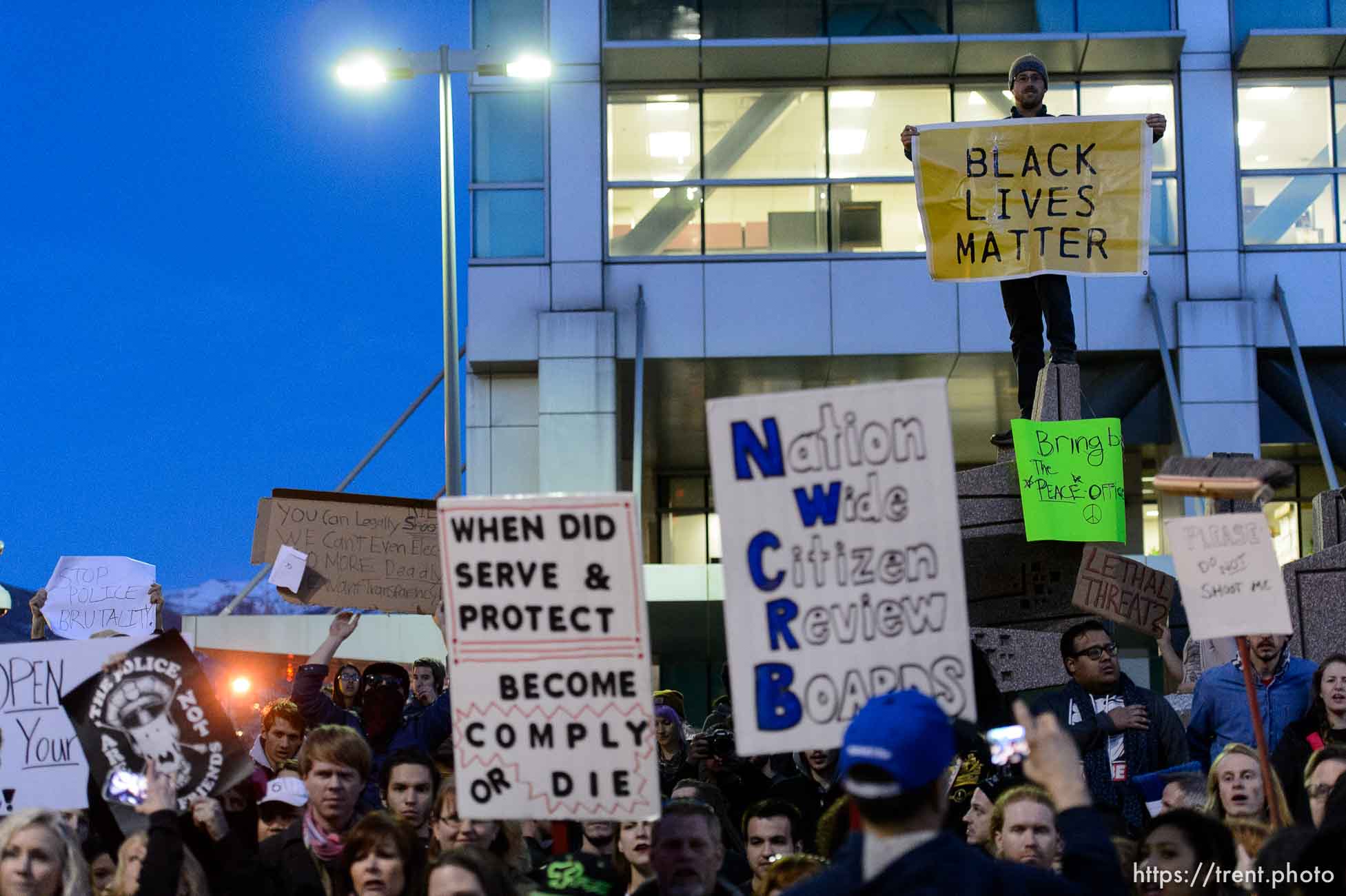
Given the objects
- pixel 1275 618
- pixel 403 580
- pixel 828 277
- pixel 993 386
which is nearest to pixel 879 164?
pixel 828 277

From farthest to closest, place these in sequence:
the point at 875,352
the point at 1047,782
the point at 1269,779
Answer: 1. the point at 875,352
2. the point at 1269,779
3. the point at 1047,782

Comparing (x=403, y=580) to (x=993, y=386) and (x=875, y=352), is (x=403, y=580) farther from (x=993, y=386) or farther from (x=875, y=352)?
(x=993, y=386)

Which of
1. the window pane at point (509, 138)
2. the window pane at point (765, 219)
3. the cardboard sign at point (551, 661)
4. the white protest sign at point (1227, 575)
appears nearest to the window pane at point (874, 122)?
the window pane at point (765, 219)

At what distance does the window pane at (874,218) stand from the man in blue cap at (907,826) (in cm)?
1990

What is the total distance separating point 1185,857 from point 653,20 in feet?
64.3

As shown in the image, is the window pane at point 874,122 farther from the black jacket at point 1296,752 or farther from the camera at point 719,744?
the black jacket at point 1296,752

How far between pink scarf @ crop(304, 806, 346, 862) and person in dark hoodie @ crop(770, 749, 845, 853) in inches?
81.0

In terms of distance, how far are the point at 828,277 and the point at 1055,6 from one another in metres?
4.57

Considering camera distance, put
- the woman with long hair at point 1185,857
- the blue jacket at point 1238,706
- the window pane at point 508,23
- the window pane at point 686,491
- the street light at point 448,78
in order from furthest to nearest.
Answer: the window pane at point 686,491
the window pane at point 508,23
the street light at point 448,78
the blue jacket at point 1238,706
the woman with long hair at point 1185,857

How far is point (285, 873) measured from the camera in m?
6.38

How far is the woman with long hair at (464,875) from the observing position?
5262 mm

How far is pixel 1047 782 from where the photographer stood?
13.8 feet

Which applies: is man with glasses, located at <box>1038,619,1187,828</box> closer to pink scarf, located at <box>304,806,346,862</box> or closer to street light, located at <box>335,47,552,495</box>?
pink scarf, located at <box>304,806,346,862</box>

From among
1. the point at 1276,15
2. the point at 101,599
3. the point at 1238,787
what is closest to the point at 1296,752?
the point at 1238,787
